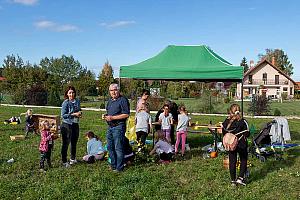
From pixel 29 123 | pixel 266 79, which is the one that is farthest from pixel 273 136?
pixel 266 79

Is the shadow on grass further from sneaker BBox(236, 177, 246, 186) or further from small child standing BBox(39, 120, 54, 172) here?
A: small child standing BBox(39, 120, 54, 172)

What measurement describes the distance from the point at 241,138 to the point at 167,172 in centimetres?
156

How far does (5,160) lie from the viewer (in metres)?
7.74

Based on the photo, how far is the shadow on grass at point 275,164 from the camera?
676cm

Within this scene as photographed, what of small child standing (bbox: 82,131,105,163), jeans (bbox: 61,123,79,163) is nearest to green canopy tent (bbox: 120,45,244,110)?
small child standing (bbox: 82,131,105,163)

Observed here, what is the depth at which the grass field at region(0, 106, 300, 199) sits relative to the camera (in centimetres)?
542

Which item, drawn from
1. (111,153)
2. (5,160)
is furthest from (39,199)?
(5,160)

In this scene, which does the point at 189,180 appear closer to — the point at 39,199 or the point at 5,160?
the point at 39,199

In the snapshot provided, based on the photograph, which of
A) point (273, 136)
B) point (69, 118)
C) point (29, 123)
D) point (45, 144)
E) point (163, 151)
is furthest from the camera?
point (29, 123)

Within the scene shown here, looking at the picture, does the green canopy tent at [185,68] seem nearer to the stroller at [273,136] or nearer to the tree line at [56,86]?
the stroller at [273,136]

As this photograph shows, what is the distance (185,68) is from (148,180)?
3.91m

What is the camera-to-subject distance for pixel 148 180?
609 centimetres

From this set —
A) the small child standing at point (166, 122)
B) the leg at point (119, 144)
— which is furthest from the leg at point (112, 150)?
the small child standing at point (166, 122)

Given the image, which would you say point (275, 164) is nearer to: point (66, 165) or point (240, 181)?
point (240, 181)
